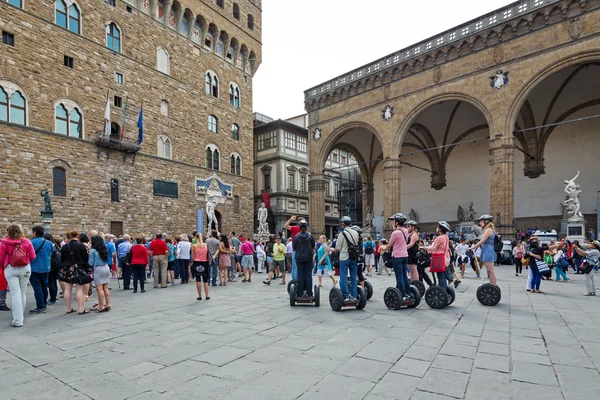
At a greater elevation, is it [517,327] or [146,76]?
[146,76]

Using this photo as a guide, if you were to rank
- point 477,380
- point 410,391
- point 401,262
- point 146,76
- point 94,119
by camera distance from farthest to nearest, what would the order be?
point 146,76
point 94,119
point 401,262
point 477,380
point 410,391

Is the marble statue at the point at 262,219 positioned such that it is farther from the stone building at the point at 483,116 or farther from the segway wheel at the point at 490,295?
the segway wheel at the point at 490,295

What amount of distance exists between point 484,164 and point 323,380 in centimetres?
2704

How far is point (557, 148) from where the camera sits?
76.8 ft

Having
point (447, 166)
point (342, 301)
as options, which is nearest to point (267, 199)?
point (447, 166)

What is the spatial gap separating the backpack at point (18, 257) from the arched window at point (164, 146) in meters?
20.2

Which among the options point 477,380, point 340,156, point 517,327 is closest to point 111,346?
point 477,380

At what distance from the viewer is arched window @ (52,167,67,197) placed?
64.4 feet

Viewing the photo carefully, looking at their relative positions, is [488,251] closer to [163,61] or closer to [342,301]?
[342,301]

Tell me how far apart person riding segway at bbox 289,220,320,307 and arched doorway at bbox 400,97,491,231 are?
1953cm

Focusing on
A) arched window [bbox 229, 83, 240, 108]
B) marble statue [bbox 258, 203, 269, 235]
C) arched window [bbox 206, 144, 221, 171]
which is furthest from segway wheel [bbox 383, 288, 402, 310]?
arched window [bbox 229, 83, 240, 108]

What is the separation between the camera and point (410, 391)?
129 inches

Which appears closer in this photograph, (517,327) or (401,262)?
(517,327)

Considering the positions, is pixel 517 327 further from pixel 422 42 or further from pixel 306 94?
pixel 306 94
